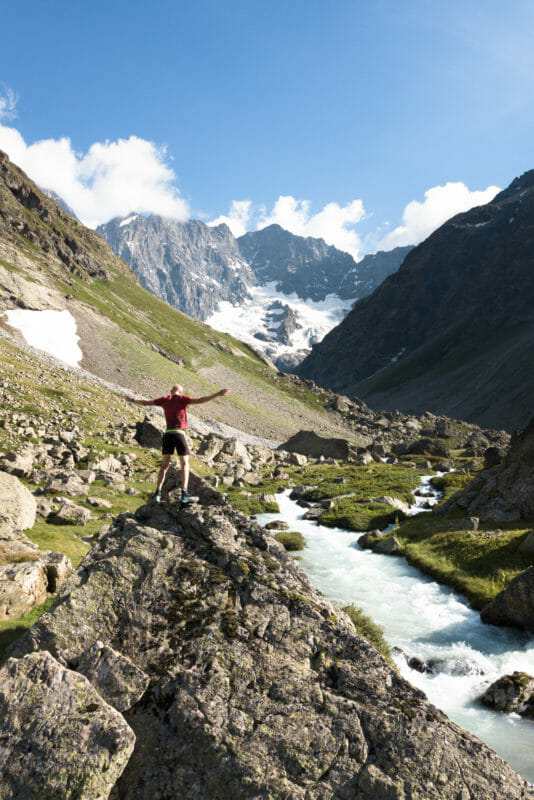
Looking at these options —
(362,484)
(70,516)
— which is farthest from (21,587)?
(362,484)

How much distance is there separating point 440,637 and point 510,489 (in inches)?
672

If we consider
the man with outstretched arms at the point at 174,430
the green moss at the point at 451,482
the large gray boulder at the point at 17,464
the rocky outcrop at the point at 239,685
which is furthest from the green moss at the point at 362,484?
the rocky outcrop at the point at 239,685

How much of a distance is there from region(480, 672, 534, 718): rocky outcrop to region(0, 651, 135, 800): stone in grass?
1286 cm

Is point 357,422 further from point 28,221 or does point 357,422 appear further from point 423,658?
point 28,221

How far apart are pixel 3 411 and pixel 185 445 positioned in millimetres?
38423

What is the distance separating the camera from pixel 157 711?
23.5 ft

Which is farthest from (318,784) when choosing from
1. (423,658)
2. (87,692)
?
(423,658)

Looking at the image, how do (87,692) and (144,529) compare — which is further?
(144,529)

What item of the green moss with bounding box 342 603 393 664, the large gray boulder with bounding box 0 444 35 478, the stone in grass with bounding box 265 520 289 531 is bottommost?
the large gray boulder with bounding box 0 444 35 478

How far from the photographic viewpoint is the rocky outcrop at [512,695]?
13539 millimetres

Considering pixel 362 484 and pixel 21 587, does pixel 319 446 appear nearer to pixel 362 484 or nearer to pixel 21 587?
pixel 362 484

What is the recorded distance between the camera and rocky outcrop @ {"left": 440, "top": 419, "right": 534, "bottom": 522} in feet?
97.5

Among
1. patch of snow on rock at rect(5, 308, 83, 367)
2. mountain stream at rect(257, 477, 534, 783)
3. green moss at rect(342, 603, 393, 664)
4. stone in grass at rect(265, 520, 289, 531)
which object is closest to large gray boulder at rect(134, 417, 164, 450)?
stone in grass at rect(265, 520, 289, 531)

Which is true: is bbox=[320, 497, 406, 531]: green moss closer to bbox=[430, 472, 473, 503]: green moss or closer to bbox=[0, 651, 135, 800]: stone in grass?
bbox=[430, 472, 473, 503]: green moss
